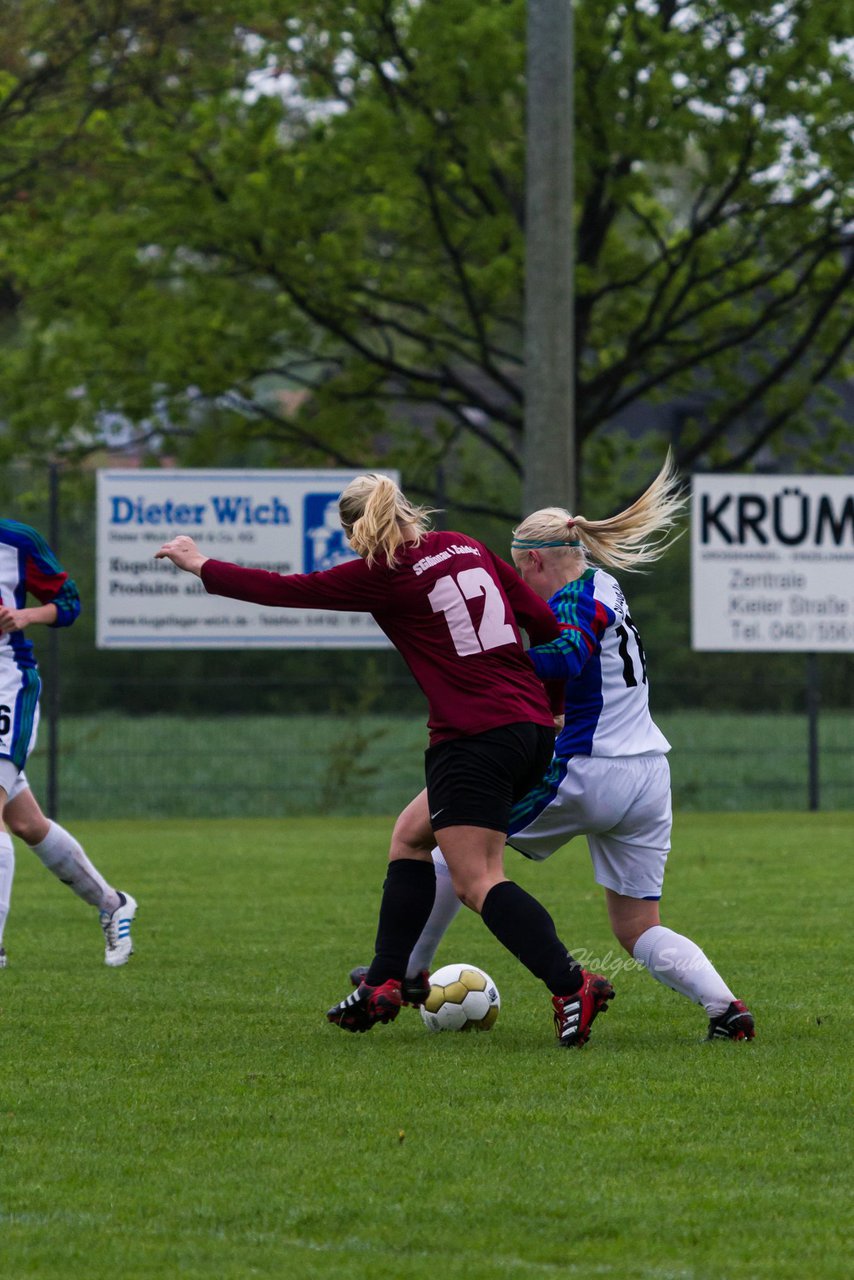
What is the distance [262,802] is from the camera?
17.1 m

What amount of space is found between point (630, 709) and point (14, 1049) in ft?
7.40

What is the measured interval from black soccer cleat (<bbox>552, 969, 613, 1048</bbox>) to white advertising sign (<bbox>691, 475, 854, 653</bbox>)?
10382 mm

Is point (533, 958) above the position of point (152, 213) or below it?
below

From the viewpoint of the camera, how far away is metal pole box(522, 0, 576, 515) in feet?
48.9

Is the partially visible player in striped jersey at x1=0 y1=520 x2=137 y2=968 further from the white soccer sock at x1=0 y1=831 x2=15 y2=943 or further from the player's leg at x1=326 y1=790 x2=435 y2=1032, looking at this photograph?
the player's leg at x1=326 y1=790 x2=435 y2=1032

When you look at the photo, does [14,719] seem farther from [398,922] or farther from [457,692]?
[457,692]

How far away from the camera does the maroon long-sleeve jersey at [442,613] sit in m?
6.08

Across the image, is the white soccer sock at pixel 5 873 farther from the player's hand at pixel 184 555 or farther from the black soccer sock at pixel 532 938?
the black soccer sock at pixel 532 938

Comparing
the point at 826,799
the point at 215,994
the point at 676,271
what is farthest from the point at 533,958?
the point at 676,271

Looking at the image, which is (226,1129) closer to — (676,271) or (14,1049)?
(14,1049)

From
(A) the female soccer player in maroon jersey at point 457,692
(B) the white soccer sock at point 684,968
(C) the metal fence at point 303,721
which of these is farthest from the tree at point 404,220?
(B) the white soccer sock at point 684,968

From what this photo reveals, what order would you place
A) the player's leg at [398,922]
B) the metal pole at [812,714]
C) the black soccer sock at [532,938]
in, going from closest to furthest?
the black soccer sock at [532,938], the player's leg at [398,922], the metal pole at [812,714]

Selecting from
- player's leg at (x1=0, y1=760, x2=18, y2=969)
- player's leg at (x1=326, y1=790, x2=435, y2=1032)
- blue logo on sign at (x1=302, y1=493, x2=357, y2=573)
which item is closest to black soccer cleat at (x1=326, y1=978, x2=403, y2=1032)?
player's leg at (x1=326, y1=790, x2=435, y2=1032)

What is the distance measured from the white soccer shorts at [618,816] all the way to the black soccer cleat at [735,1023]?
0.43 meters
